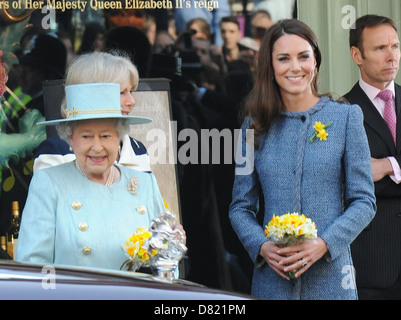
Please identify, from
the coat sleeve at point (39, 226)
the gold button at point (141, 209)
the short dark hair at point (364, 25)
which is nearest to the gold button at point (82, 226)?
the coat sleeve at point (39, 226)

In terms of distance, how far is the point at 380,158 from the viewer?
5551mm

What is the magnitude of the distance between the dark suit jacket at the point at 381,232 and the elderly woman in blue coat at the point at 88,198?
1474 millimetres

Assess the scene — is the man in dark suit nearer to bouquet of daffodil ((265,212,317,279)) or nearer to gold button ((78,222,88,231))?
bouquet of daffodil ((265,212,317,279))

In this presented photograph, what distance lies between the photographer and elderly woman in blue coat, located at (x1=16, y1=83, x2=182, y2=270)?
4148 millimetres

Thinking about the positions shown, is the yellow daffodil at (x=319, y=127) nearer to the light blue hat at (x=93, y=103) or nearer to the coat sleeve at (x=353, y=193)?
the coat sleeve at (x=353, y=193)

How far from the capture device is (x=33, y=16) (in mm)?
6645

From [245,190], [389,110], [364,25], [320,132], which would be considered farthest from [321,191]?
[364,25]

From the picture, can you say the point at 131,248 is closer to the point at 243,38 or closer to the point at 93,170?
the point at 93,170

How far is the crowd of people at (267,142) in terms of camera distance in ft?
15.3

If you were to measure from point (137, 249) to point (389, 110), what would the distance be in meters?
2.21

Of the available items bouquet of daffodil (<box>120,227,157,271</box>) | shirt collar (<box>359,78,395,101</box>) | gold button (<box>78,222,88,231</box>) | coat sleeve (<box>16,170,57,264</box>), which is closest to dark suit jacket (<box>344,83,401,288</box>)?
shirt collar (<box>359,78,395,101</box>)

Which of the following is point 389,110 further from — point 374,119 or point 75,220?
point 75,220

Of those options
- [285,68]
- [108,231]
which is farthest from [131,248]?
[285,68]

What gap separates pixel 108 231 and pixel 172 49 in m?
2.69
